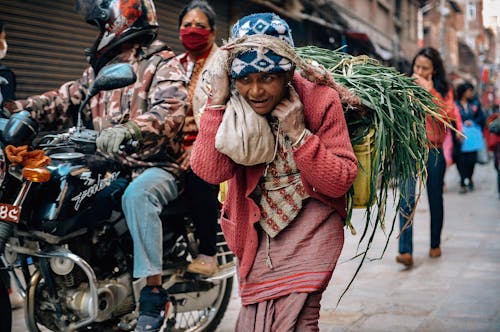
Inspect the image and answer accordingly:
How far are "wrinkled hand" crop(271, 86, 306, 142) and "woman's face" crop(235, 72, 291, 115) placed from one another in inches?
1.4

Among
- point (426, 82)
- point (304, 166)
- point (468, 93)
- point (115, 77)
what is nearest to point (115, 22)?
point (115, 77)

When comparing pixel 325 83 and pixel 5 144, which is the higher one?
pixel 325 83

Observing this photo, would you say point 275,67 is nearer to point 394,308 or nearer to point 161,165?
point 161,165

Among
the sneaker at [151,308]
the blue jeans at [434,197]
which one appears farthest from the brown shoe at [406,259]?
the sneaker at [151,308]

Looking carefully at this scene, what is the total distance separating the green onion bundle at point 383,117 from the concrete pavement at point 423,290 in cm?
55

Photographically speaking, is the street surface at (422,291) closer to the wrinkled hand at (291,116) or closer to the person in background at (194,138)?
the person in background at (194,138)

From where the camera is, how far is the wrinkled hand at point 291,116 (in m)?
2.51

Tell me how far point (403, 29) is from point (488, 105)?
48.7ft

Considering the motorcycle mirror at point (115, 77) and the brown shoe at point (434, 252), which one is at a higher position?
the motorcycle mirror at point (115, 77)

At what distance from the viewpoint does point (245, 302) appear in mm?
2785

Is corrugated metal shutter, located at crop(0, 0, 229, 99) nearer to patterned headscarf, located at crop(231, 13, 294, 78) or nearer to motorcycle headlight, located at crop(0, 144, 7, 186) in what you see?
motorcycle headlight, located at crop(0, 144, 7, 186)

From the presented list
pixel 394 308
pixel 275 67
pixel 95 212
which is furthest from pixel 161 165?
pixel 394 308

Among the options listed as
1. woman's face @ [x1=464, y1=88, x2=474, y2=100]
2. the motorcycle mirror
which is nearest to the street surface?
the motorcycle mirror

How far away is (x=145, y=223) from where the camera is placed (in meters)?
3.54
